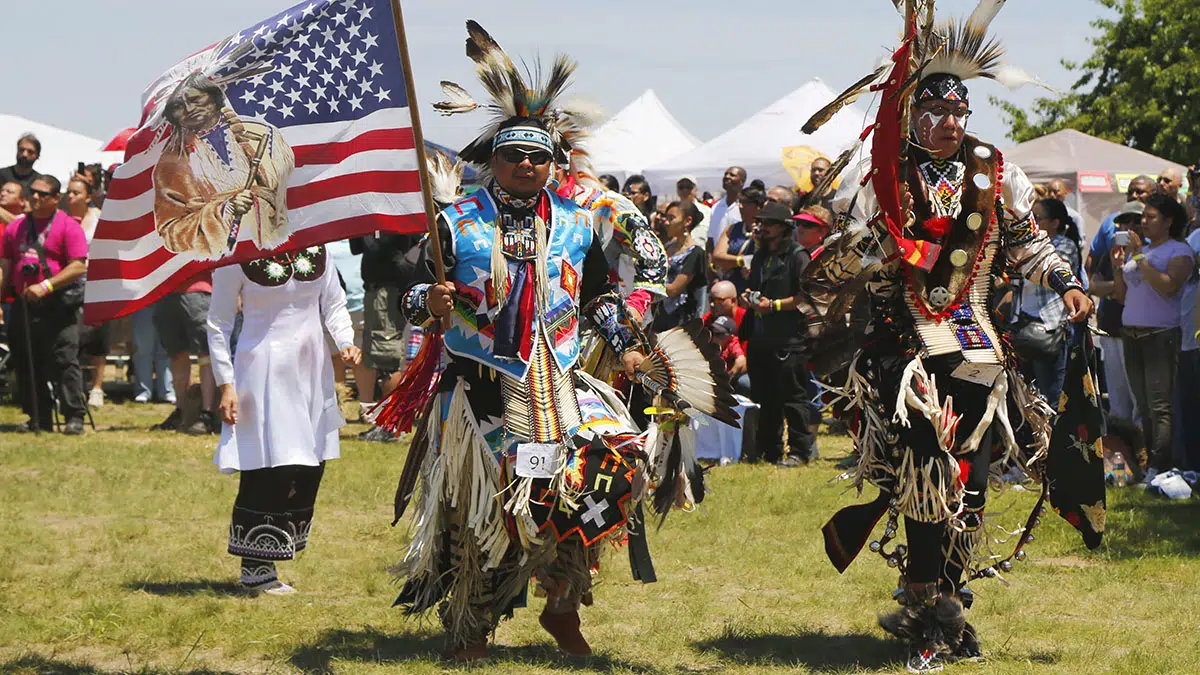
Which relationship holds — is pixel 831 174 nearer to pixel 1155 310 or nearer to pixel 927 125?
pixel 927 125

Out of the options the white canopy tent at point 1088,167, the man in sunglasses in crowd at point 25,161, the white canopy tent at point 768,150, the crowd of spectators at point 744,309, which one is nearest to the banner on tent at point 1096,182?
the white canopy tent at point 1088,167

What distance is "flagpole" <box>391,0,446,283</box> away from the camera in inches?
206

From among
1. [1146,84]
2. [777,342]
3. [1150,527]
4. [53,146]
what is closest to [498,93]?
[1150,527]

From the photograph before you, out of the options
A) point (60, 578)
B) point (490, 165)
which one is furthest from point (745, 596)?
point (60, 578)

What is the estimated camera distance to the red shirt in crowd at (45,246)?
12758 mm

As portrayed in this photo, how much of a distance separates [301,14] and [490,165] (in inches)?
34.3

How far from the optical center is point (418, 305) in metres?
5.46

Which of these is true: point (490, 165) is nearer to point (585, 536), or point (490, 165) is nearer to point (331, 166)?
point (331, 166)

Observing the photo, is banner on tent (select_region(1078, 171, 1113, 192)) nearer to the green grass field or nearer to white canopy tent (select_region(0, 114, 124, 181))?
the green grass field

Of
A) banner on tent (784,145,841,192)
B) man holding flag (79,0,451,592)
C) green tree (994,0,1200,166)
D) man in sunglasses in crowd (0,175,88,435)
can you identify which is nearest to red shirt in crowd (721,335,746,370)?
man in sunglasses in crowd (0,175,88,435)

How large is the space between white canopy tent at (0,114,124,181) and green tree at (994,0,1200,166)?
1878cm

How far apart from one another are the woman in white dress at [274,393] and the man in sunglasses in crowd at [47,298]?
20.7 ft

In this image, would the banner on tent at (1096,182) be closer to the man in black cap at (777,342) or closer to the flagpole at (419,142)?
the man in black cap at (777,342)

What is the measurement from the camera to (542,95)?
18.6ft
